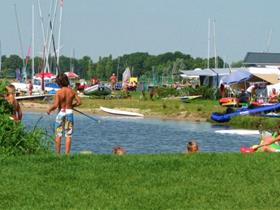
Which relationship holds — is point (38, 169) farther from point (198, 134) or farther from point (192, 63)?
point (192, 63)

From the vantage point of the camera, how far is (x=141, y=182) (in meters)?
10.6

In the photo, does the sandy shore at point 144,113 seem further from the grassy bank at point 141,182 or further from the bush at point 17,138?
the grassy bank at point 141,182

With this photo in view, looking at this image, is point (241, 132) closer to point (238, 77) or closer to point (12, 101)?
point (238, 77)

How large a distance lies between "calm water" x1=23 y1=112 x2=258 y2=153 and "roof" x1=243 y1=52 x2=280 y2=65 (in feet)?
97.4

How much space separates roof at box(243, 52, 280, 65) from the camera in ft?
235

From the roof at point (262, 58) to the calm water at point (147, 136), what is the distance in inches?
1169

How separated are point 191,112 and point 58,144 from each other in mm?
30673

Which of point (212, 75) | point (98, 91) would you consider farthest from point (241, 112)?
point (212, 75)

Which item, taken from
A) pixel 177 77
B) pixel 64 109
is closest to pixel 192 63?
pixel 177 77

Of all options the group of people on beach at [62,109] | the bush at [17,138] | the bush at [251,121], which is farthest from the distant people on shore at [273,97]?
the bush at [17,138]

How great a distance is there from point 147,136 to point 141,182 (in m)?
22.9

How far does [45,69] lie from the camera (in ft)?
228

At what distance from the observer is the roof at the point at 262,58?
71.6 meters

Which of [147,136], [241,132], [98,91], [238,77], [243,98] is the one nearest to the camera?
[147,136]
